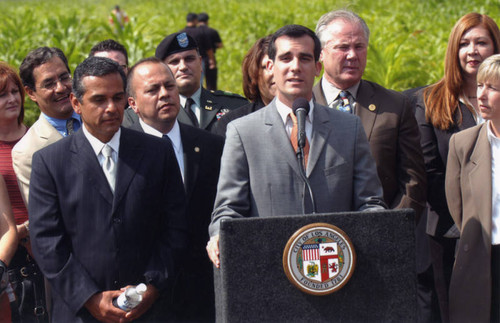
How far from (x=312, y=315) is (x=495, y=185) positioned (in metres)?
1.72

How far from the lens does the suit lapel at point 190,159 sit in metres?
4.37

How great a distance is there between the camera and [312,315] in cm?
302

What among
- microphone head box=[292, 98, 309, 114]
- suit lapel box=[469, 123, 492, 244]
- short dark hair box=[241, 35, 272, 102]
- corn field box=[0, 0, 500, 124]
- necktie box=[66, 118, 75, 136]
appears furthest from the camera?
corn field box=[0, 0, 500, 124]

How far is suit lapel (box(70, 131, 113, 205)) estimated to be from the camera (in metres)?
3.71

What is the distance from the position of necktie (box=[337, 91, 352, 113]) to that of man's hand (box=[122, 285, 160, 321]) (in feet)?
5.25

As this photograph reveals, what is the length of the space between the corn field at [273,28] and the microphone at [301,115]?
6.92m

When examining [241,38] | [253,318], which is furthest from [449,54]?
[241,38]

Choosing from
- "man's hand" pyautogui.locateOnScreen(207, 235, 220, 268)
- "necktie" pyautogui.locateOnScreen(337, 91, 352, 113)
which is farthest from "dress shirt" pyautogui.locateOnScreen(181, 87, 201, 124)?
"man's hand" pyautogui.locateOnScreen(207, 235, 220, 268)

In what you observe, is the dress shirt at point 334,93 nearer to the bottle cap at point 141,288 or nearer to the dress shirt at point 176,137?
the dress shirt at point 176,137

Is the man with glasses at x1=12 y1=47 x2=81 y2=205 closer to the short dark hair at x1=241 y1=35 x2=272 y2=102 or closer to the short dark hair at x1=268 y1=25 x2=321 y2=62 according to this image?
the short dark hair at x1=241 y1=35 x2=272 y2=102

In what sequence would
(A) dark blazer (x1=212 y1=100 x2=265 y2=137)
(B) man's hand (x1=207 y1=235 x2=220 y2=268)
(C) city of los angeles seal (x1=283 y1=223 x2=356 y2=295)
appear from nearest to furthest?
1. (C) city of los angeles seal (x1=283 y1=223 x2=356 y2=295)
2. (B) man's hand (x1=207 y1=235 x2=220 y2=268)
3. (A) dark blazer (x1=212 y1=100 x2=265 y2=137)

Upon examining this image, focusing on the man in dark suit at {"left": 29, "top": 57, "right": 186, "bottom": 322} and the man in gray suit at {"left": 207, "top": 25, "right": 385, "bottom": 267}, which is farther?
the man in dark suit at {"left": 29, "top": 57, "right": 186, "bottom": 322}

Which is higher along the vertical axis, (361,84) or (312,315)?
(361,84)

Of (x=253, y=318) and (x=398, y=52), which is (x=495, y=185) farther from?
(x=398, y=52)
